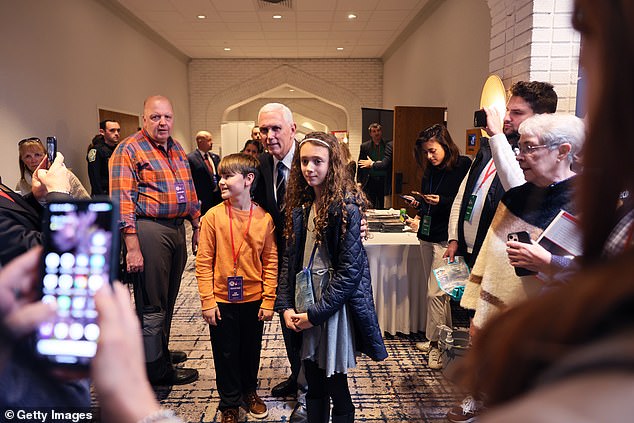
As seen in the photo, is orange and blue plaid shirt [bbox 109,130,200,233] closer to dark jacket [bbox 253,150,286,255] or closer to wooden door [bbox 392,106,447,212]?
dark jacket [bbox 253,150,286,255]

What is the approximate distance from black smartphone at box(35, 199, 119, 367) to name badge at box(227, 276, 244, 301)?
1.57 meters

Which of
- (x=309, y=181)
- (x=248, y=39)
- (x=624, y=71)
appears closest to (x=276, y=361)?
(x=309, y=181)

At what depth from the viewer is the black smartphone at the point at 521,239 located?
5.00 feet

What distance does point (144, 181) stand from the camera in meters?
2.55

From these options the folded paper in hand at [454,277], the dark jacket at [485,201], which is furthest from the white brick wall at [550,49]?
the folded paper in hand at [454,277]

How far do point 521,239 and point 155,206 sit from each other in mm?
1985

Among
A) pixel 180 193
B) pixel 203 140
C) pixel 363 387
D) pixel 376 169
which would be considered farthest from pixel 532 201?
pixel 376 169

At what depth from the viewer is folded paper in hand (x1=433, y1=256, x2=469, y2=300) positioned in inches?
87.4

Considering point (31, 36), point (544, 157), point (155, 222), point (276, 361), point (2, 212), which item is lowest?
point (276, 361)

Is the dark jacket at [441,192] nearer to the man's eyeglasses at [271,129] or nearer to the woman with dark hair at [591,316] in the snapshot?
the man's eyeglasses at [271,129]

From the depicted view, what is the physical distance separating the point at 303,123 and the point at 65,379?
1833cm

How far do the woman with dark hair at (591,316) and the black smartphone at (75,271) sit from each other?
467 millimetres

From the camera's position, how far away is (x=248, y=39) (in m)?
8.64

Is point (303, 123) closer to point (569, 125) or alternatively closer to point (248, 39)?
point (248, 39)
